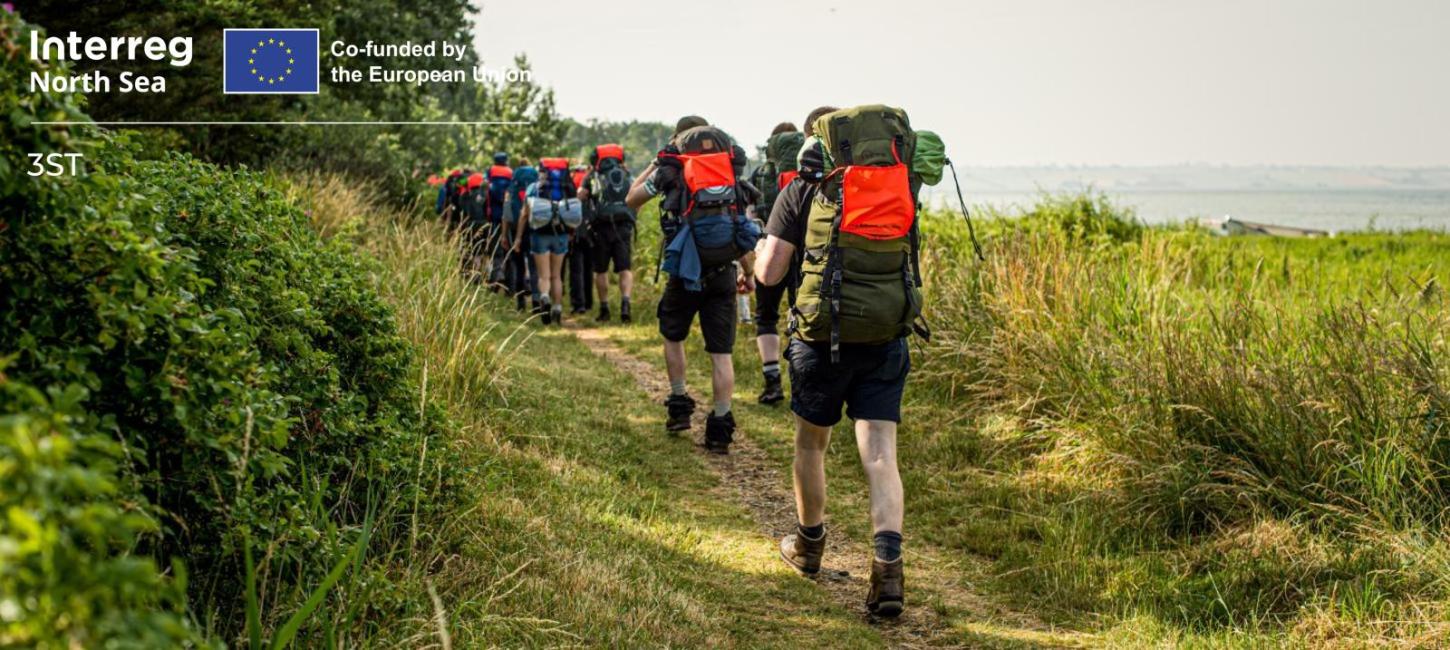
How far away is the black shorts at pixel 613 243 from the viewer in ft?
42.4

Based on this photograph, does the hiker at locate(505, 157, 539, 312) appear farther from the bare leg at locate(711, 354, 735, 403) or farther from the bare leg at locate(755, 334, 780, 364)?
the bare leg at locate(711, 354, 735, 403)

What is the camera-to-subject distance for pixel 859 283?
15.4ft

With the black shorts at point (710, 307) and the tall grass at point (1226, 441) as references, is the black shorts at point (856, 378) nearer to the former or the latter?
the tall grass at point (1226, 441)

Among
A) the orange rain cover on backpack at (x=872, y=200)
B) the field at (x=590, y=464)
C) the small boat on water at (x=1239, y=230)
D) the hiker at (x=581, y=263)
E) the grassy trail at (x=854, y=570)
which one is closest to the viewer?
the field at (x=590, y=464)

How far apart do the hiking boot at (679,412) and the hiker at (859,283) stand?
2.94m

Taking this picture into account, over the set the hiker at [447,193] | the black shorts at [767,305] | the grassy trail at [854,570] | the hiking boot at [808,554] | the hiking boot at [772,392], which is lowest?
the grassy trail at [854,570]

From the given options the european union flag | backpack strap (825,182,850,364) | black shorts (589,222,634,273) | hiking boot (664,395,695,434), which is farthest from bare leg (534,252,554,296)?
backpack strap (825,182,850,364)

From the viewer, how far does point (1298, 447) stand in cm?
538

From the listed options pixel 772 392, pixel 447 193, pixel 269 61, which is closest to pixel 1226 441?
pixel 772 392

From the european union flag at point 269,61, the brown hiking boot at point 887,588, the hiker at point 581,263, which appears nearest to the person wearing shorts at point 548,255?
the hiker at point 581,263

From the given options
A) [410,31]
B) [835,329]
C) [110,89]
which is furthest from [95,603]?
[410,31]

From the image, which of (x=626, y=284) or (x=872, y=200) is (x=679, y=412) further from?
(x=626, y=284)

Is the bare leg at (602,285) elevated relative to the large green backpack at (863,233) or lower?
lower

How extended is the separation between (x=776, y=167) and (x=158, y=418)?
6368 mm
